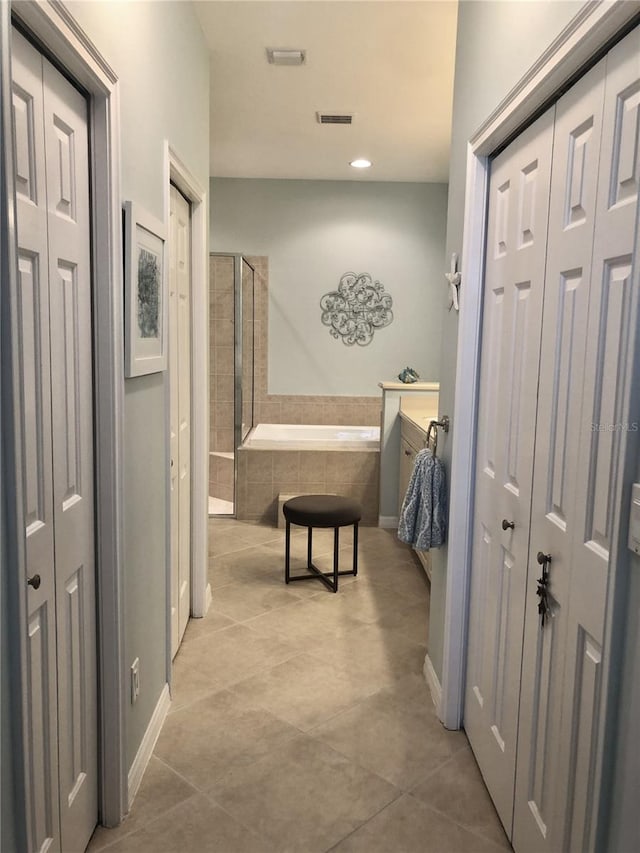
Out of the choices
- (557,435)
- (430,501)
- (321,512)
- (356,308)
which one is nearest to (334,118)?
(356,308)

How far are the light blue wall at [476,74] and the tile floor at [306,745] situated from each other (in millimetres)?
329

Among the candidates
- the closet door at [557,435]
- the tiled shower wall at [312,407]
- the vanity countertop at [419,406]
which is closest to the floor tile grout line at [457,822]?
the closet door at [557,435]

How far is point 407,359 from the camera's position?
5953 mm

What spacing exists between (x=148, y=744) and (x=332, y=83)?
3.13 meters

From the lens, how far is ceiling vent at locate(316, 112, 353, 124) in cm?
393

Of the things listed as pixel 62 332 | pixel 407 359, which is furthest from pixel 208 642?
pixel 407 359

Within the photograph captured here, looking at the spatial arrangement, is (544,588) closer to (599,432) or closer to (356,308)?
(599,432)

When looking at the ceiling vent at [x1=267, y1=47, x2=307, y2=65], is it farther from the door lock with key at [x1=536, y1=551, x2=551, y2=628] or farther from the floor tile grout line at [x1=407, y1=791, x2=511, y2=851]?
the floor tile grout line at [x1=407, y1=791, x2=511, y2=851]

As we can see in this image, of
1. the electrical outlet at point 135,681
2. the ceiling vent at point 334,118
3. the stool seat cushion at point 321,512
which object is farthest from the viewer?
the ceiling vent at point 334,118

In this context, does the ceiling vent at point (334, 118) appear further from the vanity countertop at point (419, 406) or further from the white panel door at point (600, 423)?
the white panel door at point (600, 423)

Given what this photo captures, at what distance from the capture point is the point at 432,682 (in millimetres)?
2562

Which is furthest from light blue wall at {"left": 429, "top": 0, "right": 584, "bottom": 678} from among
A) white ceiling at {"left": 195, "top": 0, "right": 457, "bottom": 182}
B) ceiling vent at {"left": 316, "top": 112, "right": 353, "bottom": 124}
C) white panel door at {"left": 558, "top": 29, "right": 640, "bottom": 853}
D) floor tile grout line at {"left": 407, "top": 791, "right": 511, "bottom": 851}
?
ceiling vent at {"left": 316, "top": 112, "right": 353, "bottom": 124}

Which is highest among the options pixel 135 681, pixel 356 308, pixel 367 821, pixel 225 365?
pixel 356 308

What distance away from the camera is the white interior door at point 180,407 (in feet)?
8.71
